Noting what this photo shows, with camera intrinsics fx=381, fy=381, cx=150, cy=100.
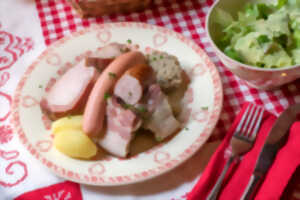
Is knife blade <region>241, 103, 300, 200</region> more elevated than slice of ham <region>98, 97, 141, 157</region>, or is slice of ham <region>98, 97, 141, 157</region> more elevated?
slice of ham <region>98, 97, 141, 157</region>

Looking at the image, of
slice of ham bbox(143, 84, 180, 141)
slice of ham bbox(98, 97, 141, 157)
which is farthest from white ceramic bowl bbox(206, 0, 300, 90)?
slice of ham bbox(98, 97, 141, 157)

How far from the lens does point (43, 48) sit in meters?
1.48

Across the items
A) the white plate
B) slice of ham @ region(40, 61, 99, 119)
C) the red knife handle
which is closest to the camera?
the red knife handle

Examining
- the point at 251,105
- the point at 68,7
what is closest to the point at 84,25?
the point at 68,7

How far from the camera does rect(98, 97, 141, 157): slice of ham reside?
112cm

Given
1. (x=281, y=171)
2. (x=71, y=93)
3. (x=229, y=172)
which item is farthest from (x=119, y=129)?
(x=281, y=171)

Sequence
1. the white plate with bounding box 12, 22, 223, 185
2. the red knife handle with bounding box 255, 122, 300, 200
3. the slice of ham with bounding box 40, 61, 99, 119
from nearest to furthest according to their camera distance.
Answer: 1. the red knife handle with bounding box 255, 122, 300, 200
2. the white plate with bounding box 12, 22, 223, 185
3. the slice of ham with bounding box 40, 61, 99, 119

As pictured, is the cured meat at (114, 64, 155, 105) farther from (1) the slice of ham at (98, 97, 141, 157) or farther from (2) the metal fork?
(2) the metal fork

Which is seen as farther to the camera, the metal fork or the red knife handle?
the metal fork

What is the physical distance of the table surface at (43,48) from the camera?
1120 millimetres

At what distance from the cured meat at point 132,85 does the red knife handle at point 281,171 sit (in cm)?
43

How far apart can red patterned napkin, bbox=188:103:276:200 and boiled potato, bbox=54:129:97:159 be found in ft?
1.04

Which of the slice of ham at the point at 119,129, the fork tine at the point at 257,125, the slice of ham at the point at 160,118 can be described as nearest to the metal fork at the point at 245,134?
the fork tine at the point at 257,125

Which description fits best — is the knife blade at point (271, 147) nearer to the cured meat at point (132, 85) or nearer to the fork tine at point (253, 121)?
the fork tine at point (253, 121)
